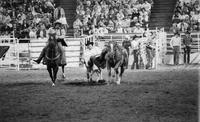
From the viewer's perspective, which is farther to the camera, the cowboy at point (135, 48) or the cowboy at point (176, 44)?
the cowboy at point (176, 44)

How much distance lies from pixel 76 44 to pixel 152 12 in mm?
7501

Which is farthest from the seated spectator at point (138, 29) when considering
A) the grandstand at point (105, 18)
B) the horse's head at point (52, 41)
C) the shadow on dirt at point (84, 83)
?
the horse's head at point (52, 41)

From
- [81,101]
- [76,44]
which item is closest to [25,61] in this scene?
[76,44]

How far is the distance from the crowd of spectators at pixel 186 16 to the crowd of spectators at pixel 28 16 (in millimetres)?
6066

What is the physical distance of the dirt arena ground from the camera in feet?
34.6

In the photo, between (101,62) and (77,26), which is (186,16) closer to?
(77,26)

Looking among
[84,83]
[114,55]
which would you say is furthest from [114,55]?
[84,83]

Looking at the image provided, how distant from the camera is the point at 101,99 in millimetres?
13031

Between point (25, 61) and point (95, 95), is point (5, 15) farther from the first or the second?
point (95, 95)

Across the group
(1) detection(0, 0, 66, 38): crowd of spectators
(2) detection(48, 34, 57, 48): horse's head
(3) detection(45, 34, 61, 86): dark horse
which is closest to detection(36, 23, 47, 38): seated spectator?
(1) detection(0, 0, 66, 38): crowd of spectators

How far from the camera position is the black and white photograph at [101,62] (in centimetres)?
1159

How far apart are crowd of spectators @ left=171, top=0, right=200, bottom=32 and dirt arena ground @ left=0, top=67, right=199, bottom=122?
6806mm

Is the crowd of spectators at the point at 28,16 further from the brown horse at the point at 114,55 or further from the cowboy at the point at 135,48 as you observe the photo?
the brown horse at the point at 114,55

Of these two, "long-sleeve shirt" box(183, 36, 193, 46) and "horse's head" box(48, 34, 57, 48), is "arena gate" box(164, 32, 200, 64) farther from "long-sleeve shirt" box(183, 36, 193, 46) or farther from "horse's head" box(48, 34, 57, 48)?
"horse's head" box(48, 34, 57, 48)
